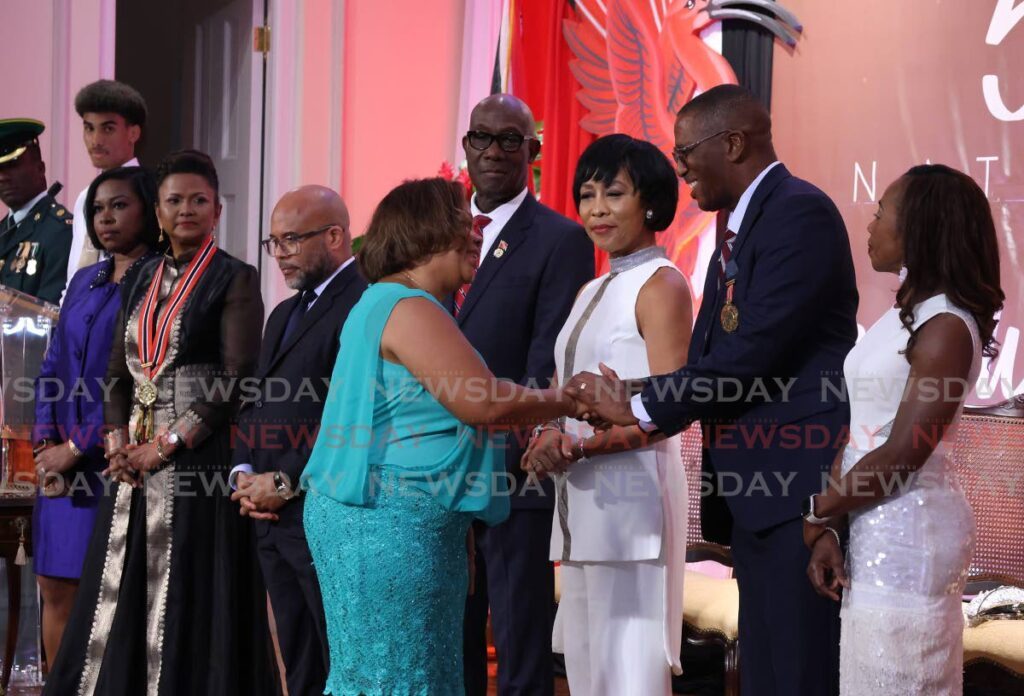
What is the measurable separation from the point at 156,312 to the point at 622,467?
1.50m

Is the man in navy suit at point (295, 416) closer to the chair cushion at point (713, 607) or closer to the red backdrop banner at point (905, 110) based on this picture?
the chair cushion at point (713, 607)

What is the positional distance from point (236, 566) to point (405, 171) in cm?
376

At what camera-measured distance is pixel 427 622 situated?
7.79ft

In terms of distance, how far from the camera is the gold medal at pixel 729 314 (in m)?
2.56

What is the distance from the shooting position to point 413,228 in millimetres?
2455

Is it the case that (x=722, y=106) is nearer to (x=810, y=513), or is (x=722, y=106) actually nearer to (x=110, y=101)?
(x=810, y=513)

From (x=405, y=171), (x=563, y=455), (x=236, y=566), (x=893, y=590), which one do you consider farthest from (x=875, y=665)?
(x=405, y=171)

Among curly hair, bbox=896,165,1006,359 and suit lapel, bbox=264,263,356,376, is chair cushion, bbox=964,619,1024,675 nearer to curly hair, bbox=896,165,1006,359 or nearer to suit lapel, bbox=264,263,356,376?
curly hair, bbox=896,165,1006,359

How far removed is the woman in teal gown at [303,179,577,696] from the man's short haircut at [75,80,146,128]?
2655mm

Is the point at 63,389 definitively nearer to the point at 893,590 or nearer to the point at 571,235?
the point at 571,235

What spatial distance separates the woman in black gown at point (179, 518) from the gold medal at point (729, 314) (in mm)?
1465

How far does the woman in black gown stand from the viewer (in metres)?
3.43

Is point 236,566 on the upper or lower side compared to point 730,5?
lower

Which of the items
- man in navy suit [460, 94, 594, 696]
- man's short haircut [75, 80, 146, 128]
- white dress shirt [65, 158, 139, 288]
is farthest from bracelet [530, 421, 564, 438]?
man's short haircut [75, 80, 146, 128]
